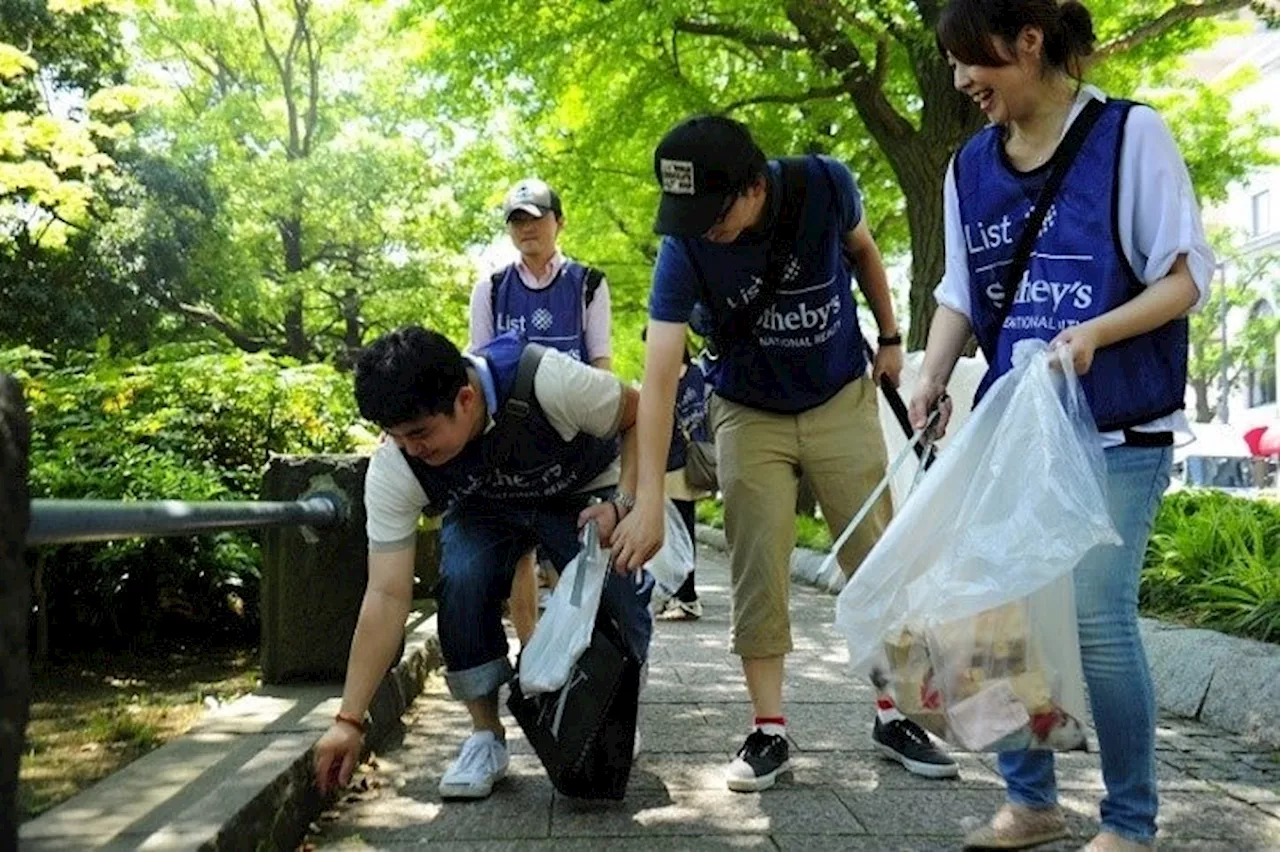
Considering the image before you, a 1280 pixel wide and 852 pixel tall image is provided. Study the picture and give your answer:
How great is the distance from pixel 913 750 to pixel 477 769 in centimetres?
126

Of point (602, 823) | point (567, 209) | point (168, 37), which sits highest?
point (168, 37)

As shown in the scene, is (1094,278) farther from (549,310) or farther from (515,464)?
(549,310)

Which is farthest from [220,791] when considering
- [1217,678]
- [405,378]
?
[1217,678]

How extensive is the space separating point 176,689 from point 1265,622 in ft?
13.4

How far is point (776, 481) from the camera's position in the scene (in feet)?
12.7

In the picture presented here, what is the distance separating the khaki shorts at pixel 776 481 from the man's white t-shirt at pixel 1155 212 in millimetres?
1191

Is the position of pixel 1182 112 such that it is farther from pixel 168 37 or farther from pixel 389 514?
pixel 168 37

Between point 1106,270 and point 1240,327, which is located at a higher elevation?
point 1240,327

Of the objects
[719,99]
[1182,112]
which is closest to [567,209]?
[719,99]

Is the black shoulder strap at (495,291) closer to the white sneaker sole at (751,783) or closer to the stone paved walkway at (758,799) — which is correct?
the stone paved walkway at (758,799)

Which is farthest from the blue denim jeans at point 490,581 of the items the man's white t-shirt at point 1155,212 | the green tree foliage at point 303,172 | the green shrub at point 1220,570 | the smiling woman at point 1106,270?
the green tree foliage at point 303,172

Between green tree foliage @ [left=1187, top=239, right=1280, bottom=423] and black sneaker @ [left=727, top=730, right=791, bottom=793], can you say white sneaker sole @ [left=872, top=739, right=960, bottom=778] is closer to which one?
black sneaker @ [left=727, top=730, right=791, bottom=793]

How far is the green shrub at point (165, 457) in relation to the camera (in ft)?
16.7

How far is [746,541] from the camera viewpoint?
3.88 meters
